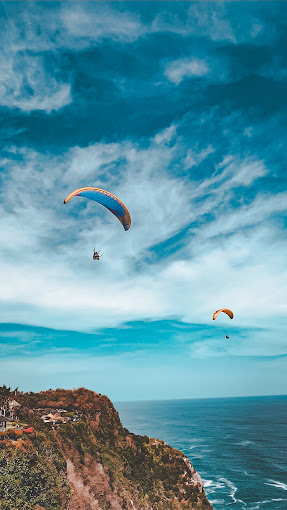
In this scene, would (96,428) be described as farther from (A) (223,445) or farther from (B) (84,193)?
(A) (223,445)

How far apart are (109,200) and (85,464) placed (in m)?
30.3

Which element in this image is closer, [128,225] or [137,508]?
[128,225]

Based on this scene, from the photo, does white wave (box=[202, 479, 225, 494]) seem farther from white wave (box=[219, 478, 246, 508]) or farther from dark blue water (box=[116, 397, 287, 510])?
white wave (box=[219, 478, 246, 508])

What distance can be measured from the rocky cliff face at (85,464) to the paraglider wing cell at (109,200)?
2469 centimetres

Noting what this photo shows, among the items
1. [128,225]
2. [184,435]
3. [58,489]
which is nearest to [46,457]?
[58,489]

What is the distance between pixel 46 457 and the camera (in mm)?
33406

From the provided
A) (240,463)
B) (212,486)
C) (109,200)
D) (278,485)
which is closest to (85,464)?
(109,200)

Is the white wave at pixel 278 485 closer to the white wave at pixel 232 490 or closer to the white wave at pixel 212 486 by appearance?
the white wave at pixel 232 490

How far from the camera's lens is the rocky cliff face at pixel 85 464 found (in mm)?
29219

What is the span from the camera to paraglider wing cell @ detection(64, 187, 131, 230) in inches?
1147

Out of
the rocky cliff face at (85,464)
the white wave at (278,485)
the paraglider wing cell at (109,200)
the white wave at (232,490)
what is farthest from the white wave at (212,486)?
the paraglider wing cell at (109,200)

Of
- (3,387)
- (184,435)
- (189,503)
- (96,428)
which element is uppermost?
(3,387)

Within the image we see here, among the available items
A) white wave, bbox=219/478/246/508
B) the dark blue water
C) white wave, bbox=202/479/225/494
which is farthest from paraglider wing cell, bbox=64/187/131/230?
white wave, bbox=202/479/225/494

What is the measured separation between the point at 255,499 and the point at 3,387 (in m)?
46.5
